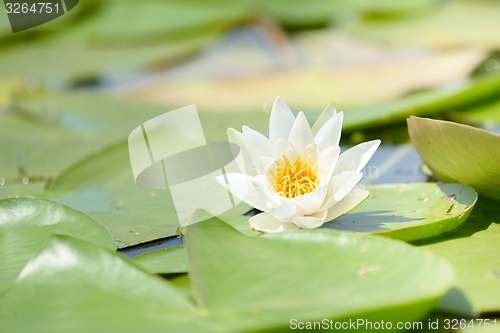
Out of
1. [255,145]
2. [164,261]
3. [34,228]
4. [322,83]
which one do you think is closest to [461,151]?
[255,145]

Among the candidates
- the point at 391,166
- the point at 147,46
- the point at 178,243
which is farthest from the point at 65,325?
the point at 147,46

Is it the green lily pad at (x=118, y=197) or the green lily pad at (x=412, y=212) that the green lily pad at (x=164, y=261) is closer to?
the green lily pad at (x=118, y=197)

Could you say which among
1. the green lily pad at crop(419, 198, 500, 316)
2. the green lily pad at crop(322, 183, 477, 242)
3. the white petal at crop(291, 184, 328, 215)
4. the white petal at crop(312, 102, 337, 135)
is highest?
the white petal at crop(312, 102, 337, 135)

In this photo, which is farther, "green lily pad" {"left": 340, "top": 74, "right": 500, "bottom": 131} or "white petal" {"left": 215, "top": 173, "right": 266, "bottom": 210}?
"green lily pad" {"left": 340, "top": 74, "right": 500, "bottom": 131}

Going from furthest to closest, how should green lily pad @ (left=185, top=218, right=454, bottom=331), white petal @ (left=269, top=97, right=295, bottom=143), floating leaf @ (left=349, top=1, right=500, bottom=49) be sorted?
1. floating leaf @ (left=349, top=1, right=500, bottom=49)
2. white petal @ (left=269, top=97, right=295, bottom=143)
3. green lily pad @ (left=185, top=218, right=454, bottom=331)

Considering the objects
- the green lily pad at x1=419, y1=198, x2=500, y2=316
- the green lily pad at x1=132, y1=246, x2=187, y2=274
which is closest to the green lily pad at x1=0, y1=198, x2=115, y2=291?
the green lily pad at x1=132, y1=246, x2=187, y2=274

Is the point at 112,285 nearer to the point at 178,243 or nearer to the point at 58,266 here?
the point at 58,266

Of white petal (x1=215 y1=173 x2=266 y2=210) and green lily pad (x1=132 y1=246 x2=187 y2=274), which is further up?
white petal (x1=215 y1=173 x2=266 y2=210)

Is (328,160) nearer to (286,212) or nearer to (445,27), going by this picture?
(286,212)

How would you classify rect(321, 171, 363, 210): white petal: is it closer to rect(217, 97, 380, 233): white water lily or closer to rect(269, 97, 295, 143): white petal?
rect(217, 97, 380, 233): white water lily
